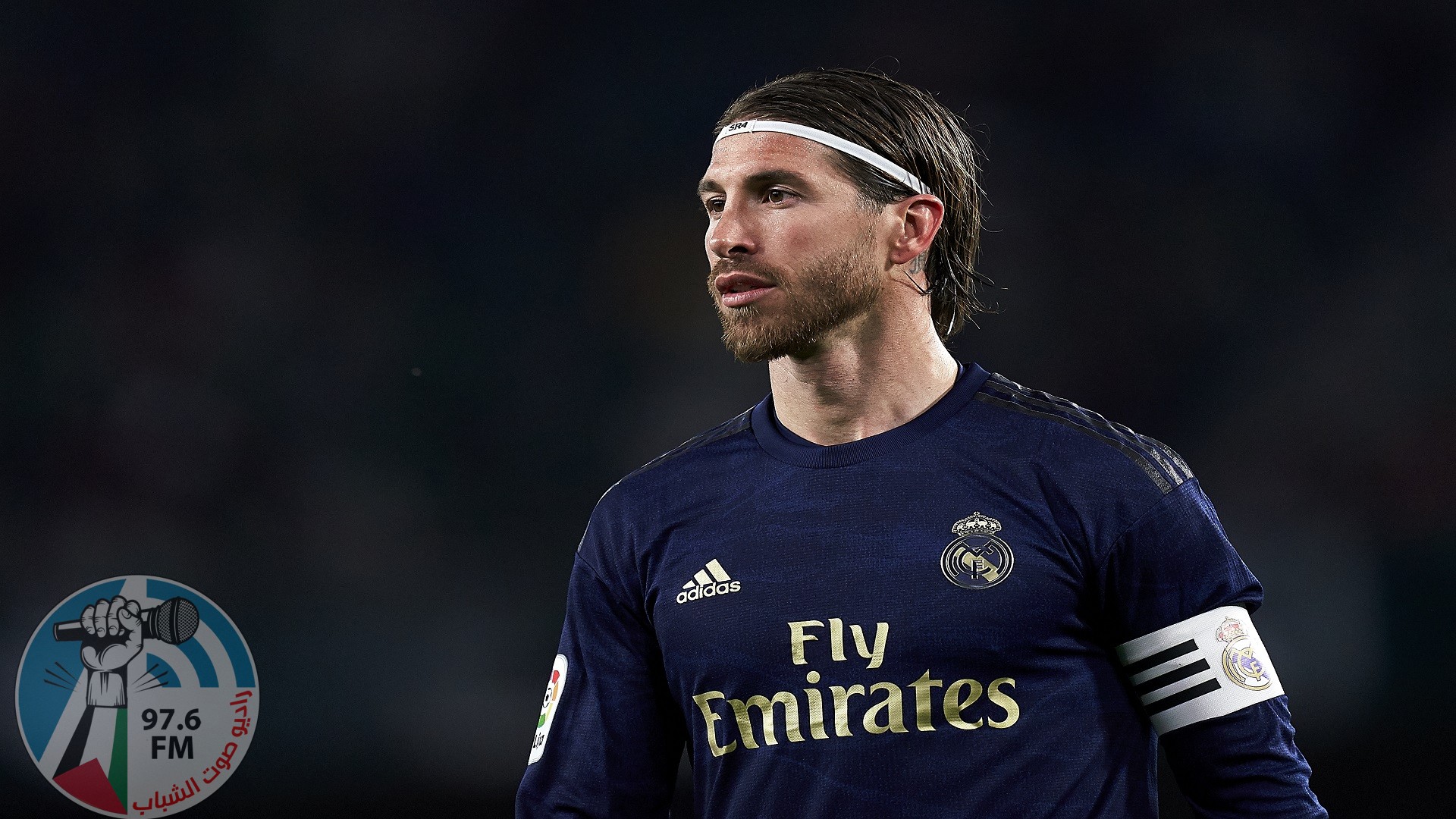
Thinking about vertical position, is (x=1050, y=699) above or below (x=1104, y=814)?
above

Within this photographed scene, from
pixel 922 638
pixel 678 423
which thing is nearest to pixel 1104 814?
pixel 922 638

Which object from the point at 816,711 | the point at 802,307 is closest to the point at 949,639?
the point at 816,711

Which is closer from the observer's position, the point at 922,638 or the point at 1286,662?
the point at 922,638

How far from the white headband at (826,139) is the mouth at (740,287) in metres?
0.19

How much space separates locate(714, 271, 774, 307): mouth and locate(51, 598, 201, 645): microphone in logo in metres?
2.52

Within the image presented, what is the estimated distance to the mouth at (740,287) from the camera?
158 cm

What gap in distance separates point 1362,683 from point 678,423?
2.03 m

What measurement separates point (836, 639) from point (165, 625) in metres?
2.62

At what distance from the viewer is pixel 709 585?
5.25 ft

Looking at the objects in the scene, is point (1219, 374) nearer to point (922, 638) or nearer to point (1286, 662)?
point (1286, 662)

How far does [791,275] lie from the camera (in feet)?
5.18

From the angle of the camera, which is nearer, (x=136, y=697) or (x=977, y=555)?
(x=977, y=555)

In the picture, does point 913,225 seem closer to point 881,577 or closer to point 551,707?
point 881,577

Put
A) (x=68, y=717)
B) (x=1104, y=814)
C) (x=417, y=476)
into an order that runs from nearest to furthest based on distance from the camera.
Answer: (x=1104, y=814), (x=68, y=717), (x=417, y=476)
